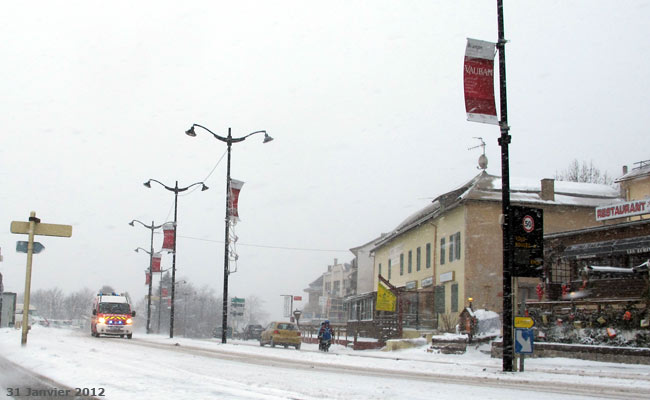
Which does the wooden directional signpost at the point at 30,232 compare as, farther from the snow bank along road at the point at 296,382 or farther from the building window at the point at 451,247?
the building window at the point at 451,247

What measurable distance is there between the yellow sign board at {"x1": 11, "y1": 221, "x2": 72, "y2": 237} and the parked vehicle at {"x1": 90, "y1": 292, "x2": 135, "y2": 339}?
47.4 ft

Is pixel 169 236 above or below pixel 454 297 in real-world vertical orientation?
above

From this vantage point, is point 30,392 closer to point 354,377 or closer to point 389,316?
point 354,377

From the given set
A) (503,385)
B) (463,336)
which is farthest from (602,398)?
(463,336)

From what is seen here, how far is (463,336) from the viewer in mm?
26141

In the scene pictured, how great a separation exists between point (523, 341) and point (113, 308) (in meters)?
24.7

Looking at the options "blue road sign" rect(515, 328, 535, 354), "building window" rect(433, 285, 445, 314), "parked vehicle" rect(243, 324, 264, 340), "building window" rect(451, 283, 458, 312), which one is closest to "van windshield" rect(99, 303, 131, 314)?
"building window" rect(451, 283, 458, 312)

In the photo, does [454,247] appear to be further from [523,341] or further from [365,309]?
[523,341]

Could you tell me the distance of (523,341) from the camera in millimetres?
14922

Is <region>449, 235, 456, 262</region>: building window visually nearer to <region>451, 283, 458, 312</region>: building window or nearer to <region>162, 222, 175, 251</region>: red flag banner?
<region>451, 283, 458, 312</region>: building window

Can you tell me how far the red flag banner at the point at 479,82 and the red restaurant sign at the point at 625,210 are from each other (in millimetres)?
17654

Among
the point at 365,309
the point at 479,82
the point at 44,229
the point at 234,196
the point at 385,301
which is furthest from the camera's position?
the point at 365,309

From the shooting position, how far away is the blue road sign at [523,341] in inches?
586

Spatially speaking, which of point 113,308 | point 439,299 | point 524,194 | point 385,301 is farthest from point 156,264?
point 524,194
